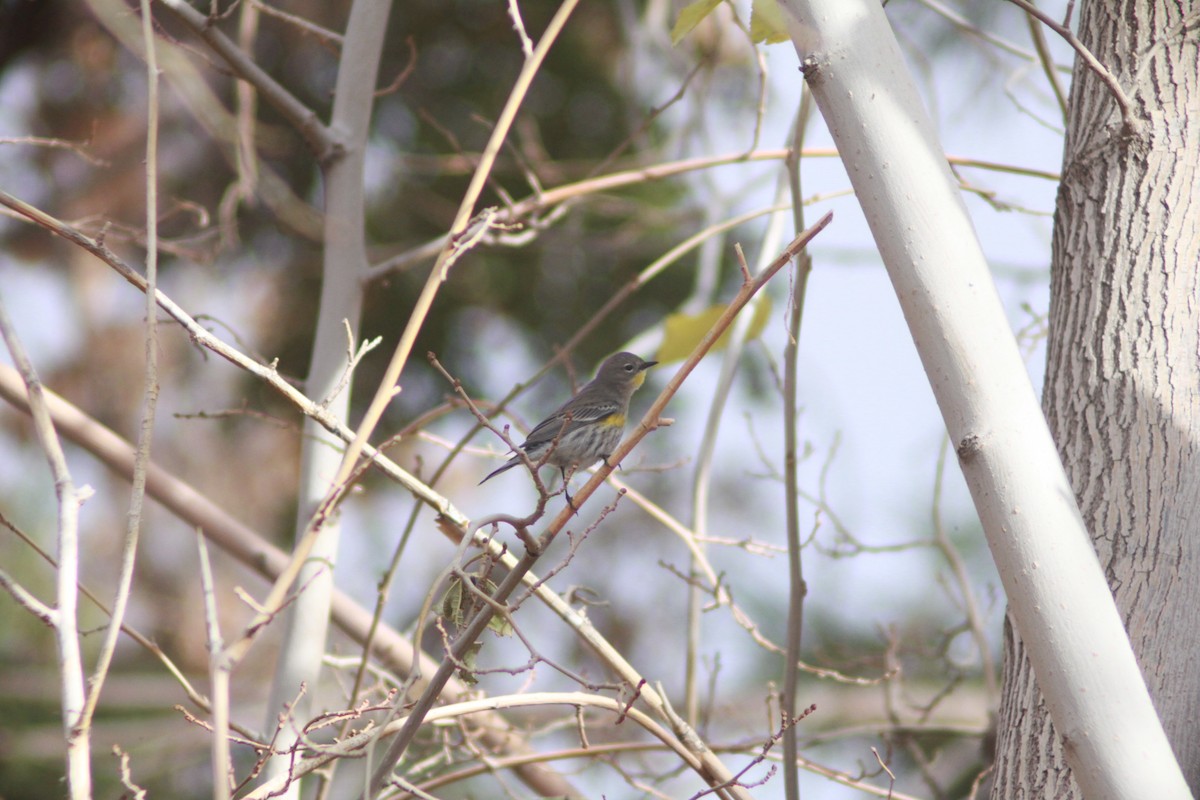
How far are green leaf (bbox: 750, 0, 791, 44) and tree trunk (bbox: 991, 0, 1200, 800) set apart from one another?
737 mm

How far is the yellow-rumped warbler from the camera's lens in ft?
14.1

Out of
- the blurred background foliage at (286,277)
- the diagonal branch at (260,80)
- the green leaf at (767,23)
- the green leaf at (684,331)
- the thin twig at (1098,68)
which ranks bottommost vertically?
the thin twig at (1098,68)

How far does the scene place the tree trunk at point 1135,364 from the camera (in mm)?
1831

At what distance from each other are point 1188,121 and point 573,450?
2.80 metres

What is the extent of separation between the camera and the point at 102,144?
5.59 meters

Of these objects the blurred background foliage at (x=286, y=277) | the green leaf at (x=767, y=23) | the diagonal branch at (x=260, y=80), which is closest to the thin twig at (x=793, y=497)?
the green leaf at (x=767, y=23)

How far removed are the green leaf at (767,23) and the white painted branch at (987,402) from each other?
0.79 feet

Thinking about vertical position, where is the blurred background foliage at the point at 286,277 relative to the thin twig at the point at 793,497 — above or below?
above

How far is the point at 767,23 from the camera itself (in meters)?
1.85

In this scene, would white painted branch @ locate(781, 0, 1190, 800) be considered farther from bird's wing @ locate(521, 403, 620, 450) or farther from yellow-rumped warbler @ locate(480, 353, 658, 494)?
bird's wing @ locate(521, 403, 620, 450)

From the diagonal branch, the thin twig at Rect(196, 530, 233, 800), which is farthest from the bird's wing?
the thin twig at Rect(196, 530, 233, 800)

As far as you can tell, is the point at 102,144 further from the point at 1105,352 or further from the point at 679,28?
the point at 1105,352

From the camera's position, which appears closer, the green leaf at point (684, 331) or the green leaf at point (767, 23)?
the green leaf at point (767, 23)

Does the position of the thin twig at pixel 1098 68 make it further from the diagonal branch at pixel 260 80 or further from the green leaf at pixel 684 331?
the diagonal branch at pixel 260 80
